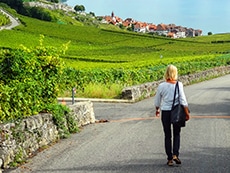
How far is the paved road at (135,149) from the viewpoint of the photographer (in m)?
8.90

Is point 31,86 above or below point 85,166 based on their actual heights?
above

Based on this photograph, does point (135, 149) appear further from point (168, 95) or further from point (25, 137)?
point (25, 137)

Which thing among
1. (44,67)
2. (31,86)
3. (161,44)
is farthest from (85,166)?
(161,44)

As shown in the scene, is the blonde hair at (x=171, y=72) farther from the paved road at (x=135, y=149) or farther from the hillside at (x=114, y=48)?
the hillside at (x=114, y=48)

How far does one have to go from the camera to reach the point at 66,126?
12.8m

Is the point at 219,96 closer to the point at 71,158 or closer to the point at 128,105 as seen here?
the point at 128,105

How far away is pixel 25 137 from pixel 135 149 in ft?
7.77

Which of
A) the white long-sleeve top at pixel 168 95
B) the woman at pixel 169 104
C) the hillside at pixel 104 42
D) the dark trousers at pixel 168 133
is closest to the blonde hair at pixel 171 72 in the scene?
the woman at pixel 169 104

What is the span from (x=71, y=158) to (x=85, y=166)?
819 millimetres

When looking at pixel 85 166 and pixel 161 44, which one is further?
pixel 161 44

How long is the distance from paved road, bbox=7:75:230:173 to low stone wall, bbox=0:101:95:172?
253 mm

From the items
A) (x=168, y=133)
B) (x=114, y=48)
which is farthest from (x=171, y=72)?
(x=114, y=48)

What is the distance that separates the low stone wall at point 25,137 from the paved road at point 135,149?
0.25 m

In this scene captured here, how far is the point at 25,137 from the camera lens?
10039mm
